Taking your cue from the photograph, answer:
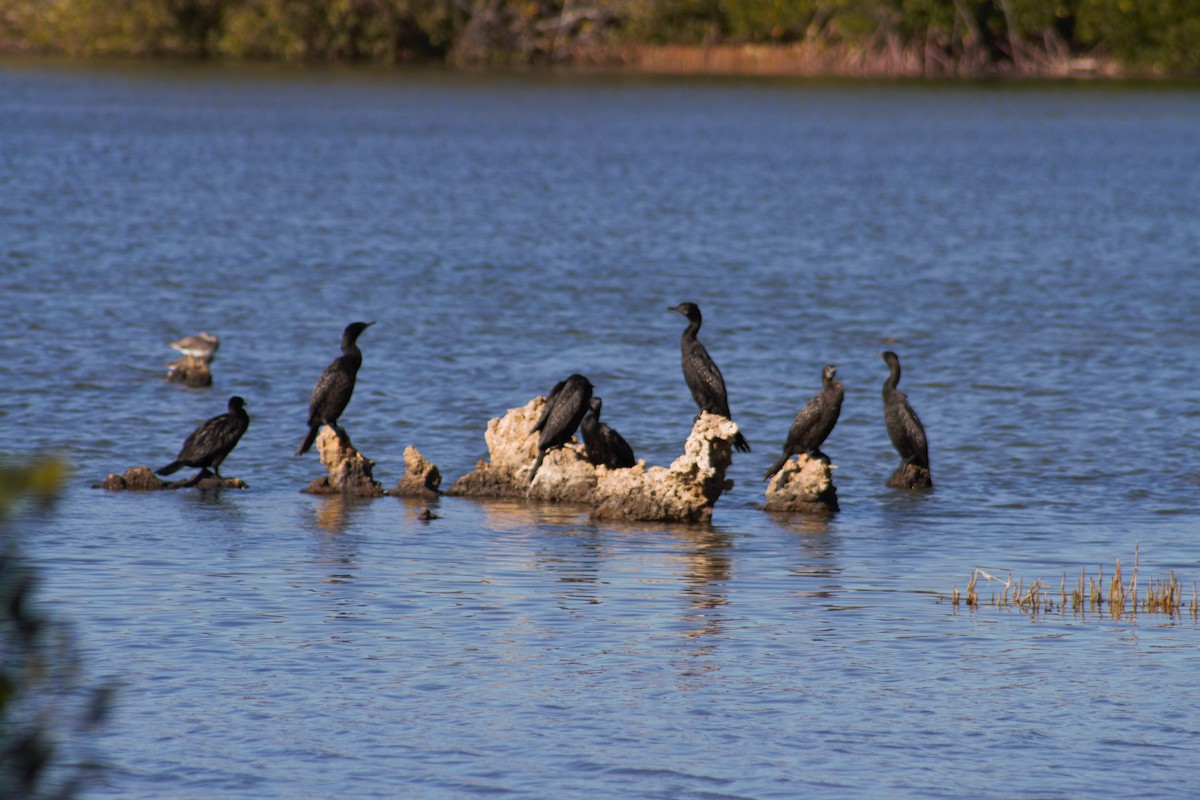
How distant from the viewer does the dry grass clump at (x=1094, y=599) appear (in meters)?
10.2

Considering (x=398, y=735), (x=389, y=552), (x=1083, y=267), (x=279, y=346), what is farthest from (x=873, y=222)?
(x=398, y=735)

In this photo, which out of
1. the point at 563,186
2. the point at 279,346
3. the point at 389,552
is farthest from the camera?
the point at 563,186

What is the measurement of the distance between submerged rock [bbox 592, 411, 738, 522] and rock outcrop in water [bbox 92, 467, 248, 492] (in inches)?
109

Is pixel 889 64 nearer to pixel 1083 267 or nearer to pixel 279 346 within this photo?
pixel 1083 267

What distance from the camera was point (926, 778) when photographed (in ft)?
24.9

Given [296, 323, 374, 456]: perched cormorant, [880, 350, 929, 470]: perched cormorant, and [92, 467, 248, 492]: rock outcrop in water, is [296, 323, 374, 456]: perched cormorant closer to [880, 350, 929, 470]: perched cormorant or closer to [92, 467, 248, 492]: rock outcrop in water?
[92, 467, 248, 492]: rock outcrop in water

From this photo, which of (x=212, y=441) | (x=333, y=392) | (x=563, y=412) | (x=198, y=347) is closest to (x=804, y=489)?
(x=563, y=412)

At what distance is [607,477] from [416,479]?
4.86 feet

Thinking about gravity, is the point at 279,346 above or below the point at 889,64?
below

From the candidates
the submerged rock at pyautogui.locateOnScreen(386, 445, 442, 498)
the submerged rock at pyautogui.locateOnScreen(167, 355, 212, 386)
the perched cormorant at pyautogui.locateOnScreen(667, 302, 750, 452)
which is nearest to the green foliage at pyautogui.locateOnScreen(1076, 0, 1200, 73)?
the submerged rock at pyautogui.locateOnScreen(167, 355, 212, 386)

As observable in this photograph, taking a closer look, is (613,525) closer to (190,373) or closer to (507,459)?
(507,459)

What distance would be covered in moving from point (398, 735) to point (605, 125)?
62.9m

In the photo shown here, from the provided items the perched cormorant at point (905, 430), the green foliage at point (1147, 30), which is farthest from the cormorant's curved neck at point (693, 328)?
the green foliage at point (1147, 30)

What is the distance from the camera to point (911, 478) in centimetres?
1421
